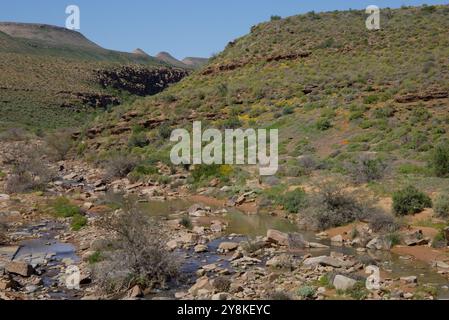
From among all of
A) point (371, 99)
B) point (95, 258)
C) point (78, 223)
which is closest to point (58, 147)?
point (371, 99)

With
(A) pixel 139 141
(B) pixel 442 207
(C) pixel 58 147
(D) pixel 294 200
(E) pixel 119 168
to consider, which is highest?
(A) pixel 139 141

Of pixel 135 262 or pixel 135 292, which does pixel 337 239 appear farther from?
pixel 135 292

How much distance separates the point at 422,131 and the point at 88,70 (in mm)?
65812

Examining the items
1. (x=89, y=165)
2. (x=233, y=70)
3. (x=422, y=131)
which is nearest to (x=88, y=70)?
(x=233, y=70)

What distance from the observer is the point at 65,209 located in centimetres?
1983

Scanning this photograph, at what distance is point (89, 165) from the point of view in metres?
36.3

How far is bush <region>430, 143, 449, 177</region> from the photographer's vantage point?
65.8 feet

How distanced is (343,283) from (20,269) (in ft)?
23.4

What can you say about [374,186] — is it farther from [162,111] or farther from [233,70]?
[233,70]

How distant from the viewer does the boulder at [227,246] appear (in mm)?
14438

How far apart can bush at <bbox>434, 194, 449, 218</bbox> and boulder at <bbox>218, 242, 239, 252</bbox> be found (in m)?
6.48

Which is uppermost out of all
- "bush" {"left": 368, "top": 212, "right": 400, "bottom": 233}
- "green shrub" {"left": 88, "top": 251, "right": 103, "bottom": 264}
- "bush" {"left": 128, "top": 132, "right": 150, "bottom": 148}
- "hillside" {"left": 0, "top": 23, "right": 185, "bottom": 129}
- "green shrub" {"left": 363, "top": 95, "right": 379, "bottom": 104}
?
"hillside" {"left": 0, "top": 23, "right": 185, "bottom": 129}

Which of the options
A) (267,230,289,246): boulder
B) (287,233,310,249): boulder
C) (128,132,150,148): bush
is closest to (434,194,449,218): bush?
(287,233,310,249): boulder

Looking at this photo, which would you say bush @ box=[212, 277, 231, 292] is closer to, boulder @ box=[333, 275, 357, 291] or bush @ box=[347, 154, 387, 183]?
boulder @ box=[333, 275, 357, 291]
